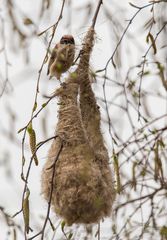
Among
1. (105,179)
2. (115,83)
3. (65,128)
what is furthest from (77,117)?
(115,83)

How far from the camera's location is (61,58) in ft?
6.89

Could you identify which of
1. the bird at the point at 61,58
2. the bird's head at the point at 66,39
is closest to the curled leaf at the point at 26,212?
the bird at the point at 61,58

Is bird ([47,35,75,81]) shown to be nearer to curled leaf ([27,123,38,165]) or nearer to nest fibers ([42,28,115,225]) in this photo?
nest fibers ([42,28,115,225])

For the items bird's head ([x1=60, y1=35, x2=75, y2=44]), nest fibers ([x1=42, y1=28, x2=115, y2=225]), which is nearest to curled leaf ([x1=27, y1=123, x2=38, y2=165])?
nest fibers ([x1=42, y1=28, x2=115, y2=225])

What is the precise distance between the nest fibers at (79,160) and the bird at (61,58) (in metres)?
0.05

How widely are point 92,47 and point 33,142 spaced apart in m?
0.40

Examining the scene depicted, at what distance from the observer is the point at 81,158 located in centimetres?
209

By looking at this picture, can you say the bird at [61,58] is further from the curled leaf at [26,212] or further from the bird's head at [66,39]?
the curled leaf at [26,212]

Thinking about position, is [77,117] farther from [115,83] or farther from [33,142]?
[115,83]

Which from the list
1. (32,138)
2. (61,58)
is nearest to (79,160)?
(32,138)

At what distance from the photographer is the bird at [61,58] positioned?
211 cm

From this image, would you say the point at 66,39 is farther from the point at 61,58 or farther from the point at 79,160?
the point at 79,160

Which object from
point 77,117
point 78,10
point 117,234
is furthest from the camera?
point 78,10

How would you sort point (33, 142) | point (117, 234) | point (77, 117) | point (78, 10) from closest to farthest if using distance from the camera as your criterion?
point (33, 142)
point (77, 117)
point (117, 234)
point (78, 10)
